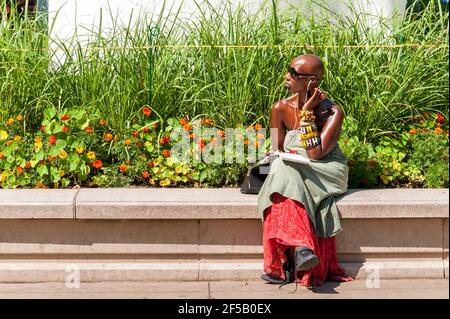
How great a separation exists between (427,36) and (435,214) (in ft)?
5.39

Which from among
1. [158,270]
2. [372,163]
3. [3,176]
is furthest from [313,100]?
[3,176]

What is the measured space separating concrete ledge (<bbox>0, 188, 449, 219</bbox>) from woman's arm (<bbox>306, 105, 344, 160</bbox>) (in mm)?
297

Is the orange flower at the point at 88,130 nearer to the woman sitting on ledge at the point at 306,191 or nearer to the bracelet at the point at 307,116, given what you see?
the woman sitting on ledge at the point at 306,191

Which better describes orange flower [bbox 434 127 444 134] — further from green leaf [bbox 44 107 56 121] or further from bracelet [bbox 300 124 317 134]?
green leaf [bbox 44 107 56 121]

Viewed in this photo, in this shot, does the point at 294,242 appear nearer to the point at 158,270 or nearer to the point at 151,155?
the point at 158,270

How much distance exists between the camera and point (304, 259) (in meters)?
4.46

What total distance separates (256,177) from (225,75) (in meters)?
1.03

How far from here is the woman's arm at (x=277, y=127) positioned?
5027 mm

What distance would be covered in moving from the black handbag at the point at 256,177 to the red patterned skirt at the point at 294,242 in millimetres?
294

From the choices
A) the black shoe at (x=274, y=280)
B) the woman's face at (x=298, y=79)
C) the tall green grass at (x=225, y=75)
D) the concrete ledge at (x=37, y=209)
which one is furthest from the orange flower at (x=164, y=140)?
the black shoe at (x=274, y=280)

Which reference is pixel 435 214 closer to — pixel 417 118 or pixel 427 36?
pixel 417 118

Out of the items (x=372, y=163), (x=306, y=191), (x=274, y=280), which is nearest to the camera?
(x=306, y=191)

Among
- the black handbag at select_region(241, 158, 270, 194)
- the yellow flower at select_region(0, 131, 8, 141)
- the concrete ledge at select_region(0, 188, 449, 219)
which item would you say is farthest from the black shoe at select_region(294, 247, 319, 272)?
the yellow flower at select_region(0, 131, 8, 141)

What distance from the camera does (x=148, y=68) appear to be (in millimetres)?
5750
